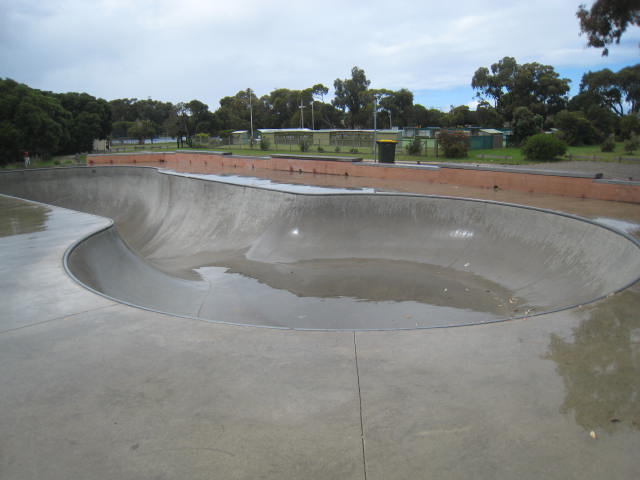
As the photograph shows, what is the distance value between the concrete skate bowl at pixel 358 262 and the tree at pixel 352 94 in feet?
238

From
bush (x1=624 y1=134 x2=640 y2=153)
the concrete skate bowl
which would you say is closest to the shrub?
bush (x1=624 y1=134 x2=640 y2=153)

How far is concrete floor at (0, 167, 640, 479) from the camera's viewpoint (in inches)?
91.1

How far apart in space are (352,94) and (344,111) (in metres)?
3.37

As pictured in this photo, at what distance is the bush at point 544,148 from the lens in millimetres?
23469

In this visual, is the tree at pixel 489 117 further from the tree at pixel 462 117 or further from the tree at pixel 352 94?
the tree at pixel 352 94

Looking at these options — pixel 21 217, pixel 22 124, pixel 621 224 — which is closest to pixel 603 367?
pixel 621 224

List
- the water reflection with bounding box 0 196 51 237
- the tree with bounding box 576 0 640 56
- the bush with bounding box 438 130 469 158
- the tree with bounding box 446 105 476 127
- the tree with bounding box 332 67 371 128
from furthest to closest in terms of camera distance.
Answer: the tree with bounding box 332 67 371 128, the tree with bounding box 446 105 476 127, the bush with bounding box 438 130 469 158, the tree with bounding box 576 0 640 56, the water reflection with bounding box 0 196 51 237

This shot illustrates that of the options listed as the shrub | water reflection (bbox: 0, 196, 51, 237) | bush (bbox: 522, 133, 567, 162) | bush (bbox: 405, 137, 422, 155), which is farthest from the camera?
the shrub

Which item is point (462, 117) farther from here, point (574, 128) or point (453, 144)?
point (453, 144)

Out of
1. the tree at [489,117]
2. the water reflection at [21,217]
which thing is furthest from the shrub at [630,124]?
the water reflection at [21,217]

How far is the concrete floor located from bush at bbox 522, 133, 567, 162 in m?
21.7

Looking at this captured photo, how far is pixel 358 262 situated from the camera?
372 inches

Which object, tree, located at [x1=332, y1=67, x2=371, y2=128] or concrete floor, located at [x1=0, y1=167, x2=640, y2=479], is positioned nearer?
concrete floor, located at [x1=0, y1=167, x2=640, y2=479]

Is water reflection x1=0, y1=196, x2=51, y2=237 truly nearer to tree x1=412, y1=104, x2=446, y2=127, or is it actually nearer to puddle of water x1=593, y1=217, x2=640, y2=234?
puddle of water x1=593, y1=217, x2=640, y2=234
